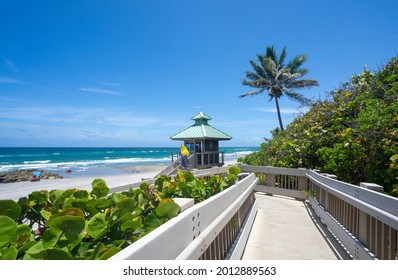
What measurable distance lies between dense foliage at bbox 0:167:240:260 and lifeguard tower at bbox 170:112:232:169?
50.3ft

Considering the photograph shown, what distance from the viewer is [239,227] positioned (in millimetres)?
3223

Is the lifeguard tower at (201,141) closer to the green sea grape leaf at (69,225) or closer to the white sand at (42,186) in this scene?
the white sand at (42,186)

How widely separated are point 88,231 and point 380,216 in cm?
237

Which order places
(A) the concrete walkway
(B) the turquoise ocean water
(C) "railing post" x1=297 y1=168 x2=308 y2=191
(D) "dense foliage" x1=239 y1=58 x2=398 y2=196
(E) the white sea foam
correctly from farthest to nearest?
(E) the white sea foam, (B) the turquoise ocean water, (C) "railing post" x1=297 y1=168 x2=308 y2=191, (D) "dense foliage" x1=239 y1=58 x2=398 y2=196, (A) the concrete walkway

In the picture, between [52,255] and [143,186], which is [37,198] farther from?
[52,255]

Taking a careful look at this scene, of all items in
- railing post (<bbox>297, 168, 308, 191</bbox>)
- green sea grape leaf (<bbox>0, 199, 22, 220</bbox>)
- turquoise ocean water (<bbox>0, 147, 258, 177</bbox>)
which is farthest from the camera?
turquoise ocean water (<bbox>0, 147, 258, 177</bbox>)

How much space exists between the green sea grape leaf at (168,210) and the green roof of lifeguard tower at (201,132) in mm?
16235

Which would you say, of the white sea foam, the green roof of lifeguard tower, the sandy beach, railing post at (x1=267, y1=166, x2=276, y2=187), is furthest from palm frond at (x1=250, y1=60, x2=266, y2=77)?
the white sea foam

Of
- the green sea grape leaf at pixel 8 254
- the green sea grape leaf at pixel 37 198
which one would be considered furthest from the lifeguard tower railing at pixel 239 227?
the green sea grape leaf at pixel 37 198

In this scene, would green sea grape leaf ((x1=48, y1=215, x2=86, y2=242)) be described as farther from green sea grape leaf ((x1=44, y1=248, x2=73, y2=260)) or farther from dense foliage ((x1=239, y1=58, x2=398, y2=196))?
dense foliage ((x1=239, y1=58, x2=398, y2=196))

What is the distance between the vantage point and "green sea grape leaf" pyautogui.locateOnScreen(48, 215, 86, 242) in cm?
97

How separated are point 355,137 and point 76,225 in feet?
A: 18.3

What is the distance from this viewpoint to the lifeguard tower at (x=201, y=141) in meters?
17.6
